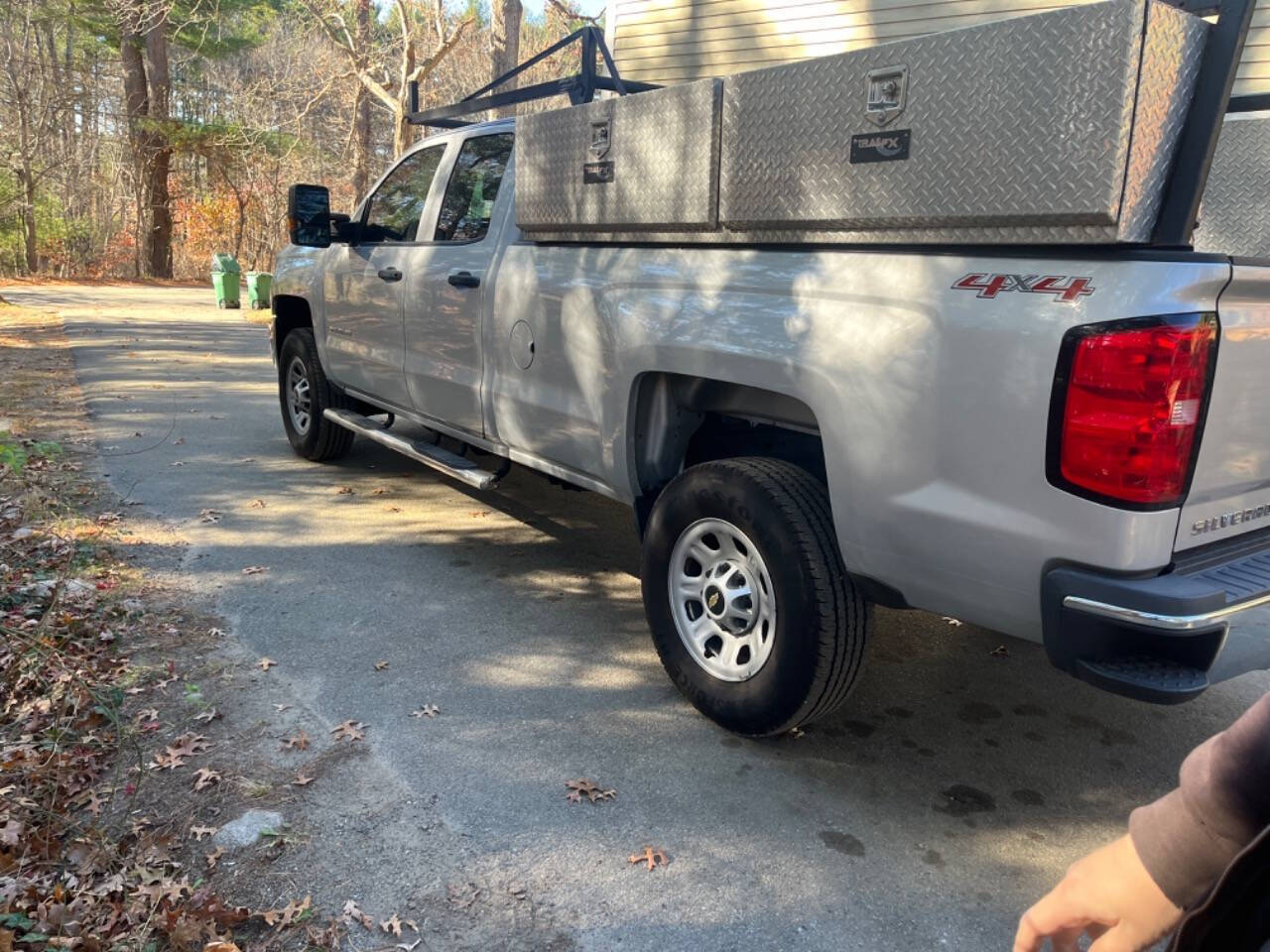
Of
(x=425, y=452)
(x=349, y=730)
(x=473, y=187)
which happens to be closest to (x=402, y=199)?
(x=473, y=187)

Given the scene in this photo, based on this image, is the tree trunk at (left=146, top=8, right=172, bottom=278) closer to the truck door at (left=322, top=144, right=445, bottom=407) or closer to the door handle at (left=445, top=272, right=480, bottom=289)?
the truck door at (left=322, top=144, right=445, bottom=407)

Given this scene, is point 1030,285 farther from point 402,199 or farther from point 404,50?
point 404,50

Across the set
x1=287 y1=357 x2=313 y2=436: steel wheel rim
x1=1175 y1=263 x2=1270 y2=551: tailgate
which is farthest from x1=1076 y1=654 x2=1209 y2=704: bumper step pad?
x1=287 y1=357 x2=313 y2=436: steel wheel rim

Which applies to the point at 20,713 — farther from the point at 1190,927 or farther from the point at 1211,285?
the point at 1211,285

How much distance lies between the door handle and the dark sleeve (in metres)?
4.05

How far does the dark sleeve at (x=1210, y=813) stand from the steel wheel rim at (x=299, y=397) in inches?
255

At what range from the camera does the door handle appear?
4.70 meters

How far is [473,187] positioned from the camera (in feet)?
16.6

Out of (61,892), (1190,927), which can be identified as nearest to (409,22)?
(61,892)

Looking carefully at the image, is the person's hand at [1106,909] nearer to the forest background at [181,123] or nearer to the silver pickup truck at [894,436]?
the silver pickup truck at [894,436]

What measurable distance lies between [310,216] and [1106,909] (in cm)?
582

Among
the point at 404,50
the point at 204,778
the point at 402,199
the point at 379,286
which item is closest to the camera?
the point at 204,778

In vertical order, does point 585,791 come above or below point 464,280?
below

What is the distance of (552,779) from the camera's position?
316cm
